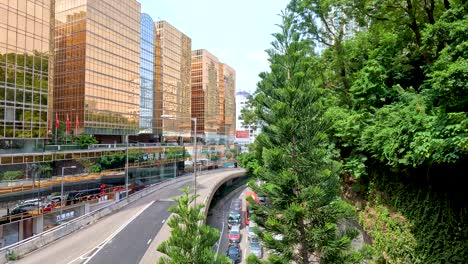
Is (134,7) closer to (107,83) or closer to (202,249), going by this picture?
(107,83)

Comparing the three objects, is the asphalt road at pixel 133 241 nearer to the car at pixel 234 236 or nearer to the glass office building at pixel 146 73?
the car at pixel 234 236

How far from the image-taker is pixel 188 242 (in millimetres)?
7719

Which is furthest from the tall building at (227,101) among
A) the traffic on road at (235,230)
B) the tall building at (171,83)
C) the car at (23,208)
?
the car at (23,208)

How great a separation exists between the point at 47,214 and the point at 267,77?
86.1 ft

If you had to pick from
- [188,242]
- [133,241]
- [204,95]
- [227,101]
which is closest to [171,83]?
[204,95]

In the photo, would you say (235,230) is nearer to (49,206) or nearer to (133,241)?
(133,241)

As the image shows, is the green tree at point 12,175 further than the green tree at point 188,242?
Yes

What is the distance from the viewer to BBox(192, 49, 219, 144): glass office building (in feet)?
280

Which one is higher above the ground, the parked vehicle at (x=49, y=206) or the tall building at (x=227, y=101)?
the tall building at (x=227, y=101)

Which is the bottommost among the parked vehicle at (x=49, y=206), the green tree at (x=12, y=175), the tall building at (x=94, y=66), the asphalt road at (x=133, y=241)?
the asphalt road at (x=133, y=241)

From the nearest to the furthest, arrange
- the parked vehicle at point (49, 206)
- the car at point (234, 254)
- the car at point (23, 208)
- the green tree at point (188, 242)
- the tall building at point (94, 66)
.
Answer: the green tree at point (188, 242), the car at point (234, 254), the car at point (23, 208), the parked vehicle at point (49, 206), the tall building at point (94, 66)

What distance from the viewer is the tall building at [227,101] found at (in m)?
95.4

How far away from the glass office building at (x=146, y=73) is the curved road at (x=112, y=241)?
29.2 metres

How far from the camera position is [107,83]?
1876 inches
